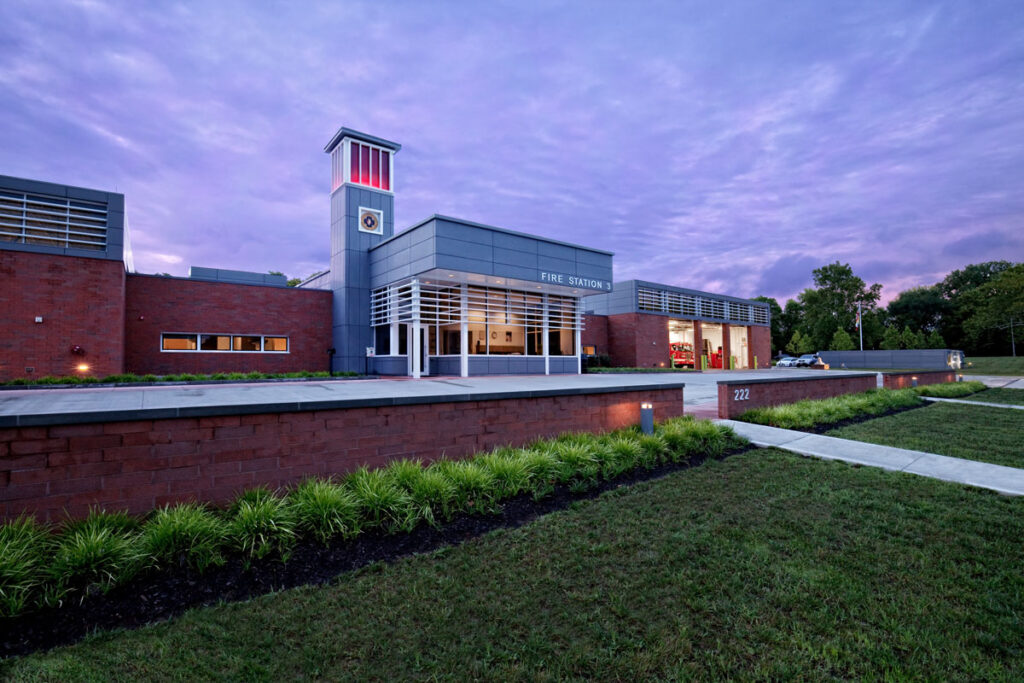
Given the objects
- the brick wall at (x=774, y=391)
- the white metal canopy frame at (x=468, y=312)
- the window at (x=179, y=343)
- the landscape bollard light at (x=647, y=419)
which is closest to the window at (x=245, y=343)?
the window at (x=179, y=343)

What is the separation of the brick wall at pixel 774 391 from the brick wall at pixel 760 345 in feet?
87.3

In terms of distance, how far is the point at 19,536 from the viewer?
11.6ft

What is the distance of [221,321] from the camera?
765 inches

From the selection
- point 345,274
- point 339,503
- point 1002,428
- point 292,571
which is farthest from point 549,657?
point 345,274

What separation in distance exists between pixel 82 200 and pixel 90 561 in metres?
17.6

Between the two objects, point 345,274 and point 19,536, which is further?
point 345,274

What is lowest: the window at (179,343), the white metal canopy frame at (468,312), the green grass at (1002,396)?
the green grass at (1002,396)

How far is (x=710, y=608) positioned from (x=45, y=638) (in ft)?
14.8

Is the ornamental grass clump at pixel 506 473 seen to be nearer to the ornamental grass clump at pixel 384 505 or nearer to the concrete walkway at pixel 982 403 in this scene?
the ornamental grass clump at pixel 384 505

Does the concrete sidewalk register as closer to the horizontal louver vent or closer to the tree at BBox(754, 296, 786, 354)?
the horizontal louver vent

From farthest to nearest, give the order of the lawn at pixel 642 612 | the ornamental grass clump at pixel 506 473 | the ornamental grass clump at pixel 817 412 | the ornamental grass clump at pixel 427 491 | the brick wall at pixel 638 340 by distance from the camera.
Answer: the brick wall at pixel 638 340 < the ornamental grass clump at pixel 817 412 < the ornamental grass clump at pixel 506 473 < the ornamental grass clump at pixel 427 491 < the lawn at pixel 642 612

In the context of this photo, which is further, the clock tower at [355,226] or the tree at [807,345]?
the tree at [807,345]

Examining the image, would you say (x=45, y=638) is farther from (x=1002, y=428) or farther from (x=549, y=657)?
(x=1002, y=428)

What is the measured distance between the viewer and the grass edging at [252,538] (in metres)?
3.12
